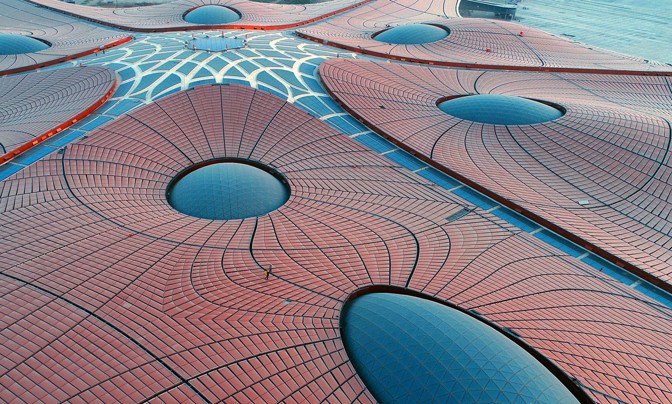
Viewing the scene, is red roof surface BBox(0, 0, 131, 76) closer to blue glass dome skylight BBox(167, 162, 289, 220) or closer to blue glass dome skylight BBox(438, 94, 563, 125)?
blue glass dome skylight BBox(167, 162, 289, 220)

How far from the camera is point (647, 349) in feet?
53.7

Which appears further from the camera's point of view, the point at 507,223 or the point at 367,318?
the point at 507,223

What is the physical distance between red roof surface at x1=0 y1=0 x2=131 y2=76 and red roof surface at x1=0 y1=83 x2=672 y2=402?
68.7 feet

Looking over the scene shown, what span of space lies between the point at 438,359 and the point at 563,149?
22055 millimetres

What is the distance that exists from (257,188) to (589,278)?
1737 centimetres

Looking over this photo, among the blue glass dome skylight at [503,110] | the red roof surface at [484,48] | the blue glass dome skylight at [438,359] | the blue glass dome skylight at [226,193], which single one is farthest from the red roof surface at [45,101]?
the blue glass dome skylight at [503,110]

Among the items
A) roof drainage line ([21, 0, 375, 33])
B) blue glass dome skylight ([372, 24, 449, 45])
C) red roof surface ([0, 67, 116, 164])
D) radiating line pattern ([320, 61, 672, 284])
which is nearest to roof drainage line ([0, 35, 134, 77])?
red roof surface ([0, 67, 116, 164])

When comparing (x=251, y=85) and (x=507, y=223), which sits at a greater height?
(x=251, y=85)

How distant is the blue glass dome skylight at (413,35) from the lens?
51938 millimetres

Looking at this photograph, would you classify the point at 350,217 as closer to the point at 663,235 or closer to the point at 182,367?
the point at 182,367

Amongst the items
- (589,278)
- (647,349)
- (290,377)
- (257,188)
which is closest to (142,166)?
(257,188)

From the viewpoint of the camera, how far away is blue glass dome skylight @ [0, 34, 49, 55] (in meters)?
45.1

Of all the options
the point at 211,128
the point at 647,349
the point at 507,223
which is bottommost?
the point at 647,349

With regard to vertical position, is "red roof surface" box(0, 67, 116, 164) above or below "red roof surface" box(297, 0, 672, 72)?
below
